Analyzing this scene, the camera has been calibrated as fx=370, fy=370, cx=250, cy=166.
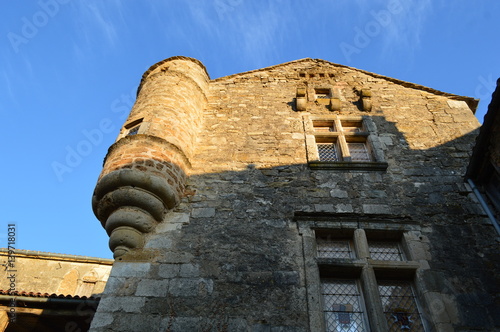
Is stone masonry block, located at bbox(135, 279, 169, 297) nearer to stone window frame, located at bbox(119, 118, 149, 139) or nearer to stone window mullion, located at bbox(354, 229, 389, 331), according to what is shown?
stone window mullion, located at bbox(354, 229, 389, 331)

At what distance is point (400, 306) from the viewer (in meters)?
4.24

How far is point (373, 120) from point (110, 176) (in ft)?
Answer: 15.6

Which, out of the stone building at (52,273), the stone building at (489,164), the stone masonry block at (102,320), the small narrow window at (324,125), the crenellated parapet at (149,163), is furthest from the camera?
the stone building at (52,273)

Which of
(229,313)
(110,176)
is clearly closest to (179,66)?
(110,176)

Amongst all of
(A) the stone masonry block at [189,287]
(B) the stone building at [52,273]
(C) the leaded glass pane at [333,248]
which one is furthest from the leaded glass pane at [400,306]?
(B) the stone building at [52,273]

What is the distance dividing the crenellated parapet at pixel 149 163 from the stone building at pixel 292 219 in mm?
22

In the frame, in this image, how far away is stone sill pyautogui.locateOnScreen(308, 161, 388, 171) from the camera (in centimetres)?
578

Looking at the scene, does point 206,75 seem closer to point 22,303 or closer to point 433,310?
point 22,303

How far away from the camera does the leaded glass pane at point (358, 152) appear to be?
251 inches

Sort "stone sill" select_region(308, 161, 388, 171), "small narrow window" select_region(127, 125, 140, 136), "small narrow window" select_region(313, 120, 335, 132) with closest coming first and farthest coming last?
"stone sill" select_region(308, 161, 388, 171)
"small narrow window" select_region(127, 125, 140, 136)
"small narrow window" select_region(313, 120, 335, 132)

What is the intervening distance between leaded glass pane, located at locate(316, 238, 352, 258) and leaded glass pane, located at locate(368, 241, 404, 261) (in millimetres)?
297

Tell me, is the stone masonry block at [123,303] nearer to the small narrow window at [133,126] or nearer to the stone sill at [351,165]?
the small narrow window at [133,126]

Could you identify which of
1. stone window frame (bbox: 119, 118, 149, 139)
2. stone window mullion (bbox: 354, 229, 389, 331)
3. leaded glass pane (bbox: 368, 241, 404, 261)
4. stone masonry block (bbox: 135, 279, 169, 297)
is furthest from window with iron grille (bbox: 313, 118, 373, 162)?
stone masonry block (bbox: 135, 279, 169, 297)

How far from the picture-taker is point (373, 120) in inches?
274
